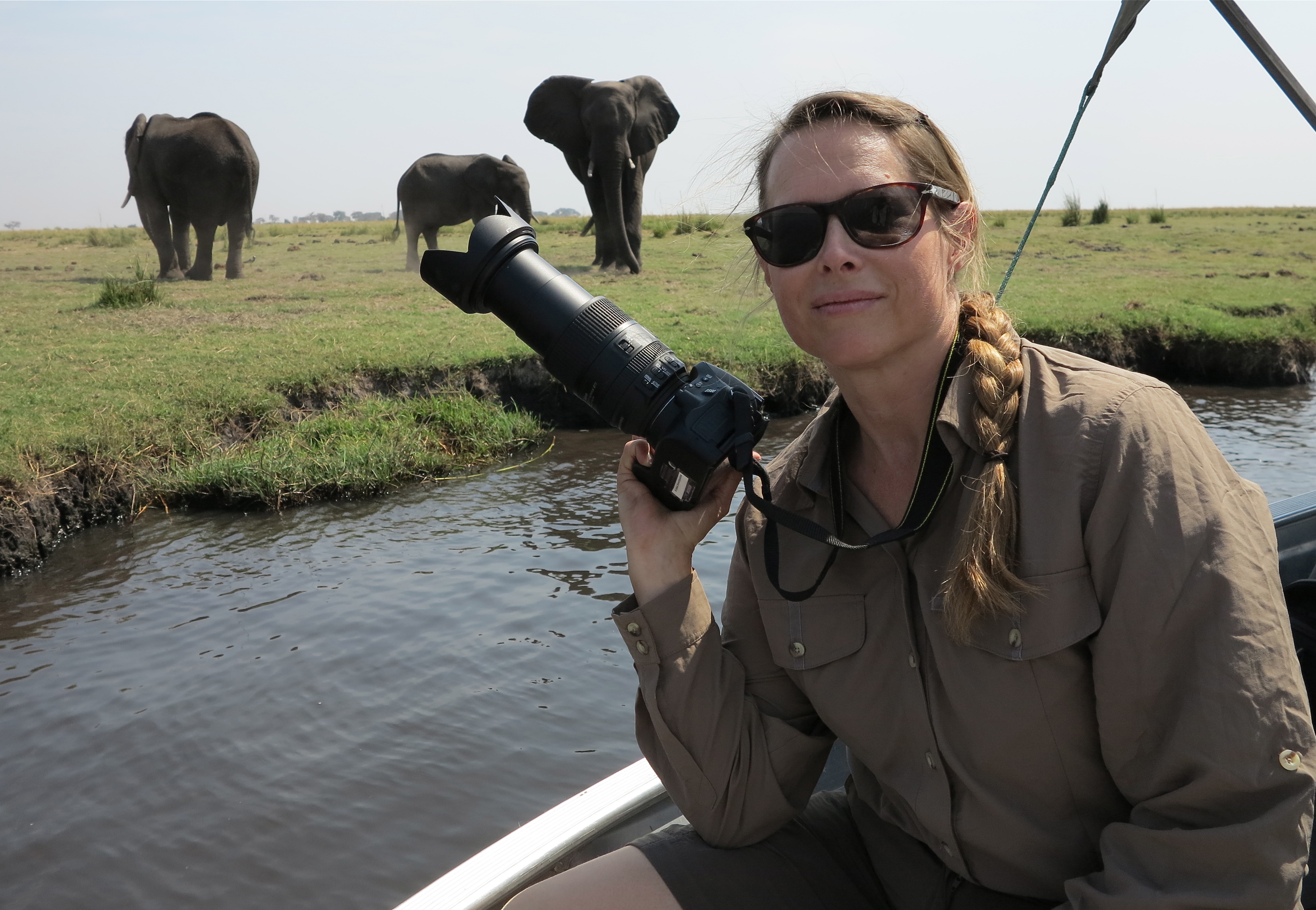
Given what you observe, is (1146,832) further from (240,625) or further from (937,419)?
(240,625)

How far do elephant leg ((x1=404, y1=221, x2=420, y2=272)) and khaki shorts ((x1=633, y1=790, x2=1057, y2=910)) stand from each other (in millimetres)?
18641

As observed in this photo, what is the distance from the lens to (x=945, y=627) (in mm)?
1551

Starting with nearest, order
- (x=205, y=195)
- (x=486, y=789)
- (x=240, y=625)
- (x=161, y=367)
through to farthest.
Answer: (x=486, y=789)
(x=240, y=625)
(x=161, y=367)
(x=205, y=195)

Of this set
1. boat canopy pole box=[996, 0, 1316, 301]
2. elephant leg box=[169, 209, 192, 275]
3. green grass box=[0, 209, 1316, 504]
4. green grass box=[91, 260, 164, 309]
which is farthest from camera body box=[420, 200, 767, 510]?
elephant leg box=[169, 209, 192, 275]

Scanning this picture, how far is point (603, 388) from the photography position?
6.16ft

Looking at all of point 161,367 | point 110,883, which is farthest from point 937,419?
point 161,367

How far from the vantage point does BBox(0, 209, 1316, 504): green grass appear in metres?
6.51

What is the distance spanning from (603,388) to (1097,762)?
3.22 feet

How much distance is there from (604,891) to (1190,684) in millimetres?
934

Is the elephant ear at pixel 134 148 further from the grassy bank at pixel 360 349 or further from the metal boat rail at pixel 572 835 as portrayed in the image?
the metal boat rail at pixel 572 835

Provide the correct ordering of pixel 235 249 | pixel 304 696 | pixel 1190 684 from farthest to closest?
pixel 235 249, pixel 304 696, pixel 1190 684

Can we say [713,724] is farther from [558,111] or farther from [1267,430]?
[558,111]

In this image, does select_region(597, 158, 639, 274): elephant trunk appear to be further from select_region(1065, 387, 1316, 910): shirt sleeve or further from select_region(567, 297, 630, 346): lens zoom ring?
select_region(1065, 387, 1316, 910): shirt sleeve

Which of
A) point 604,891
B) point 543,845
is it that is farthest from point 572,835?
point 604,891
